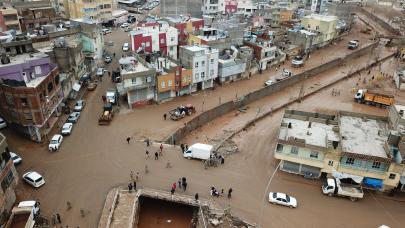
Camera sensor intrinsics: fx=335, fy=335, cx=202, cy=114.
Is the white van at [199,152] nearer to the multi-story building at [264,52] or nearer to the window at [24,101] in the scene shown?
the window at [24,101]

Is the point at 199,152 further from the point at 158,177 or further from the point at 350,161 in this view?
the point at 350,161

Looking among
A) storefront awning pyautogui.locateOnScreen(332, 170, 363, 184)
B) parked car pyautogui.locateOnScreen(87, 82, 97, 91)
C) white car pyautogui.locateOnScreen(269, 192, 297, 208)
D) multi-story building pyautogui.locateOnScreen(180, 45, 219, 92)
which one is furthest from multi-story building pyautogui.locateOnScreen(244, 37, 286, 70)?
white car pyautogui.locateOnScreen(269, 192, 297, 208)

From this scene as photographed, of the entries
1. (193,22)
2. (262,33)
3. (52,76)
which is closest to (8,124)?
(52,76)

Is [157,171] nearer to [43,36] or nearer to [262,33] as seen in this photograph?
[43,36]

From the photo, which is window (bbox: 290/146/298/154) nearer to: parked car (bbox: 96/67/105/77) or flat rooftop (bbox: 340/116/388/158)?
flat rooftop (bbox: 340/116/388/158)

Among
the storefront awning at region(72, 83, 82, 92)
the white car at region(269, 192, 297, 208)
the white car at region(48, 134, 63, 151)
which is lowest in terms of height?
the white car at region(269, 192, 297, 208)

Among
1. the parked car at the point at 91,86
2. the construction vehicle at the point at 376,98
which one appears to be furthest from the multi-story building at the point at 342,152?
the parked car at the point at 91,86

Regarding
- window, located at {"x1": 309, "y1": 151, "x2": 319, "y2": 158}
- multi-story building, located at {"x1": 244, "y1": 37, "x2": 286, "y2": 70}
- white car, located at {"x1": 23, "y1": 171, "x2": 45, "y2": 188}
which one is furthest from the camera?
multi-story building, located at {"x1": 244, "y1": 37, "x2": 286, "y2": 70}
